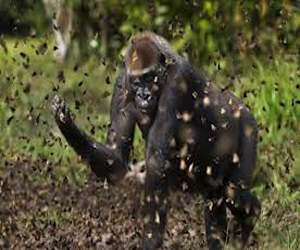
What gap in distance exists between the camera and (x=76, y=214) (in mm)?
6812

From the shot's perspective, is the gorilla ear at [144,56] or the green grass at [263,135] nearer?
the gorilla ear at [144,56]

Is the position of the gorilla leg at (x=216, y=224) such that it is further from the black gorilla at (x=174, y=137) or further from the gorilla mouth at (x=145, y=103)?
the gorilla mouth at (x=145, y=103)

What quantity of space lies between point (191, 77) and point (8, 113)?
4.30 meters

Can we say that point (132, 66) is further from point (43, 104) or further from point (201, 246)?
point (43, 104)

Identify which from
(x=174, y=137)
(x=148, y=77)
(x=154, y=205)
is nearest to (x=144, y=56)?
(x=148, y=77)

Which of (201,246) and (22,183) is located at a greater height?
(201,246)

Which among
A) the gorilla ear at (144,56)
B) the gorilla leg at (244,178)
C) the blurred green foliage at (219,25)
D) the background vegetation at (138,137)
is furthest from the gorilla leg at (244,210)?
the blurred green foliage at (219,25)

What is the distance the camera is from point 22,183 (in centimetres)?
751

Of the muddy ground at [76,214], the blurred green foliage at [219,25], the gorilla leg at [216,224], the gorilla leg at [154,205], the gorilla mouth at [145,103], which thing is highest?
the gorilla mouth at [145,103]

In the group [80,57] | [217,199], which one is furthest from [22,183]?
[80,57]

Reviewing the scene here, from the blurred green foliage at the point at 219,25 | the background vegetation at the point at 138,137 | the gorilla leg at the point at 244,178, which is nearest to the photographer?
the gorilla leg at the point at 244,178

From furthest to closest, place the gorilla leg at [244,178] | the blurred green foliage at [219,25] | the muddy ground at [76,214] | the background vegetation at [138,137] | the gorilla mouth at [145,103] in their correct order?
the blurred green foliage at [219,25] → the background vegetation at [138,137] → the muddy ground at [76,214] → the gorilla leg at [244,178] → the gorilla mouth at [145,103]

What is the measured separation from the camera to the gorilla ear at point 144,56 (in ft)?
15.9

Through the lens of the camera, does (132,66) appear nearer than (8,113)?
Yes
